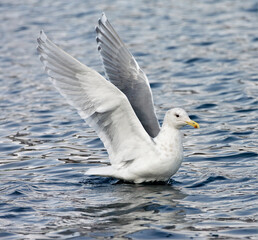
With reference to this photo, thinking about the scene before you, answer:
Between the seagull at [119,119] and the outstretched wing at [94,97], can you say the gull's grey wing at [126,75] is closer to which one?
the seagull at [119,119]

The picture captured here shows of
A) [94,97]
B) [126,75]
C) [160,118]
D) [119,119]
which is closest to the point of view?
[94,97]

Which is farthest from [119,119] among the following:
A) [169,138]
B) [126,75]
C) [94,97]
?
[126,75]

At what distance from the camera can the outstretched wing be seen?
303 inches

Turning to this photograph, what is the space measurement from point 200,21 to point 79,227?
12943mm

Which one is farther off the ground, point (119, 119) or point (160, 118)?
point (119, 119)

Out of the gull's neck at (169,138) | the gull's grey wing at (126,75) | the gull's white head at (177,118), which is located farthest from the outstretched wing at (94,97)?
the gull's grey wing at (126,75)

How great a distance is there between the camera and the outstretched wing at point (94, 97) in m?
7.69

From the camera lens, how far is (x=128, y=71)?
9.21 meters

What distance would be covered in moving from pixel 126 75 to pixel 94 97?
148 centimetres

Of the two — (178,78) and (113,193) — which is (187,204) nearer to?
(113,193)

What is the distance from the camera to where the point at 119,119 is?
797 cm

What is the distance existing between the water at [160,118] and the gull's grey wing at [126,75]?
2.96 ft

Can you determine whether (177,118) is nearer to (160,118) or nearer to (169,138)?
(169,138)

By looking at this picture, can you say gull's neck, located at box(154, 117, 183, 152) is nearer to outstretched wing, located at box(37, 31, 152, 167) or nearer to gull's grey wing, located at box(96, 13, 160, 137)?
outstretched wing, located at box(37, 31, 152, 167)
